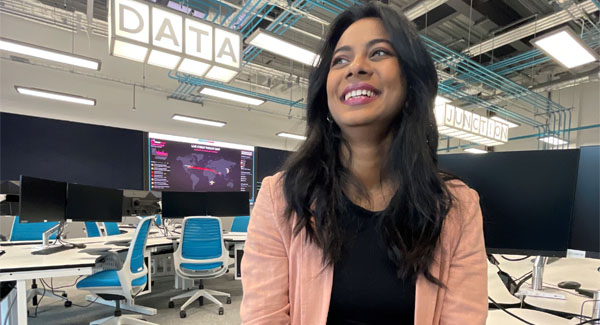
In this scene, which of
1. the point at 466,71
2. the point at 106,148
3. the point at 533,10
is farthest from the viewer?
the point at 106,148

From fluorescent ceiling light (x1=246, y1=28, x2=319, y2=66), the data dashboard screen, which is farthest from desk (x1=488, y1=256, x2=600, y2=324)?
the data dashboard screen

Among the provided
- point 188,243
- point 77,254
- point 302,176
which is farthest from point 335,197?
point 188,243

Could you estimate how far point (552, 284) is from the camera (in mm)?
1311

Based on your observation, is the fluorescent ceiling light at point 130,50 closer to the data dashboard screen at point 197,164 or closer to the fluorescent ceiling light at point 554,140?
the data dashboard screen at point 197,164

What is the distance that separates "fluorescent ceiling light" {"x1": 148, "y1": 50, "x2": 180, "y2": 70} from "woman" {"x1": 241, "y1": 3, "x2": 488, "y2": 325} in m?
2.32

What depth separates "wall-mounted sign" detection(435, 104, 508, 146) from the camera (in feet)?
17.0

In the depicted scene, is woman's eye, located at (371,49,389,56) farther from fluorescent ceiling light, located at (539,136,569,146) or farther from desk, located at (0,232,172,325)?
fluorescent ceiling light, located at (539,136,569,146)

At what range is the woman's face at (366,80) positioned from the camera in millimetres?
700

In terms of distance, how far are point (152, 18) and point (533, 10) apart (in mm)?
5790

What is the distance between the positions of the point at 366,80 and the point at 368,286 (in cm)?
48

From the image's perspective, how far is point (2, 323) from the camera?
1.85 m

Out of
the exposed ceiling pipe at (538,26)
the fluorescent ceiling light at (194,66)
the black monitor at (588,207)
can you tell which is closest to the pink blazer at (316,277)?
the black monitor at (588,207)

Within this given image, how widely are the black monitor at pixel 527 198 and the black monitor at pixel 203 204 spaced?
3.04m

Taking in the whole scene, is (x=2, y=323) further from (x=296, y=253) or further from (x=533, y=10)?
(x=533, y=10)
